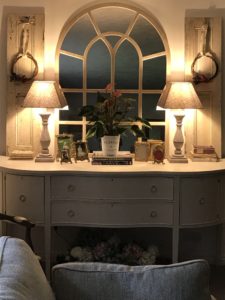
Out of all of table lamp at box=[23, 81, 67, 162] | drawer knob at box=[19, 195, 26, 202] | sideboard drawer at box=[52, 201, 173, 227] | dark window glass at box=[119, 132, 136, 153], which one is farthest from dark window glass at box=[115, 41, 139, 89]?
drawer knob at box=[19, 195, 26, 202]

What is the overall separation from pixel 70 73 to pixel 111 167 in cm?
80

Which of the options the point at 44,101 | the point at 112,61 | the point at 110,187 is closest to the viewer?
the point at 110,187

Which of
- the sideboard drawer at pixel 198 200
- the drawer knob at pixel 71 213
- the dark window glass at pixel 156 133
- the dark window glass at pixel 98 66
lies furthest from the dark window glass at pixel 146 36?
the drawer knob at pixel 71 213

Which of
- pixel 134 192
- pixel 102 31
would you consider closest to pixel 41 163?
pixel 134 192

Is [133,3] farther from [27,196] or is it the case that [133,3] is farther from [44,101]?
[27,196]

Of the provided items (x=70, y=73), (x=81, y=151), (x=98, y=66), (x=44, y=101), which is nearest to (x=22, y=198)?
(x=81, y=151)

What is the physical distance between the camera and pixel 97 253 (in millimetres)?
3697

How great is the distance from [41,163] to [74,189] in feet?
1.22

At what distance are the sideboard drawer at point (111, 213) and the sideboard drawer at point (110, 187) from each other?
48mm

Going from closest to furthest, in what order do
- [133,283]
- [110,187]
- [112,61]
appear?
[133,283], [110,187], [112,61]

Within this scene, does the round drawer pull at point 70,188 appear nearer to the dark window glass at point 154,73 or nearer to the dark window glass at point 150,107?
the dark window glass at point 150,107

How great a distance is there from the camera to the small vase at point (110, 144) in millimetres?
3674

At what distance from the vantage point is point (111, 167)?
3541mm

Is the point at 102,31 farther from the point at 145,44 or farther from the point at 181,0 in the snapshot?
the point at 181,0
